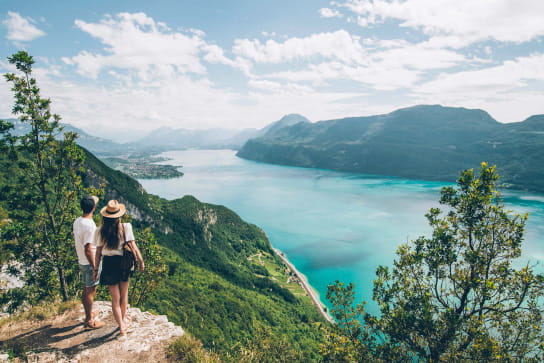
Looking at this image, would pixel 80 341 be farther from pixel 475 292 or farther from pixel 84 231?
pixel 475 292

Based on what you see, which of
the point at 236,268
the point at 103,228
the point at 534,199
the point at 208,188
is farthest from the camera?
the point at 208,188

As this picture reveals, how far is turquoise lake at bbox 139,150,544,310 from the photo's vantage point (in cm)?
6166

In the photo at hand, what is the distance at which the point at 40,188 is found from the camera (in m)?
9.02

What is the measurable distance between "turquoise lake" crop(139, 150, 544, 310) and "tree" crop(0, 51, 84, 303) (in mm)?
44811

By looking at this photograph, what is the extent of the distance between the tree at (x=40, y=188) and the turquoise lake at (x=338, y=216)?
1764 inches

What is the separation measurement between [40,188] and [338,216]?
9502 cm

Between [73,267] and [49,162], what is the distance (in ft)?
12.9

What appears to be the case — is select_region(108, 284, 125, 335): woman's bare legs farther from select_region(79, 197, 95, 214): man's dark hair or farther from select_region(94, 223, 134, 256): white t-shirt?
select_region(79, 197, 95, 214): man's dark hair

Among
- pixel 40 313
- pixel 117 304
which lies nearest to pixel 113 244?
pixel 117 304

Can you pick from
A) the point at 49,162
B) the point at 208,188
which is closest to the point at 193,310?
the point at 49,162

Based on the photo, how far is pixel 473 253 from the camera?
7812 millimetres

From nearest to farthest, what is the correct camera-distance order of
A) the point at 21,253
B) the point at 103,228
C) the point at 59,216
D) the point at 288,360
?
the point at 103,228
the point at 21,253
the point at 59,216
the point at 288,360

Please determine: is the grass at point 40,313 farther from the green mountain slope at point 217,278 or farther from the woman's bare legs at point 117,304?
the green mountain slope at point 217,278

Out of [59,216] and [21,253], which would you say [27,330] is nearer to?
[21,253]
